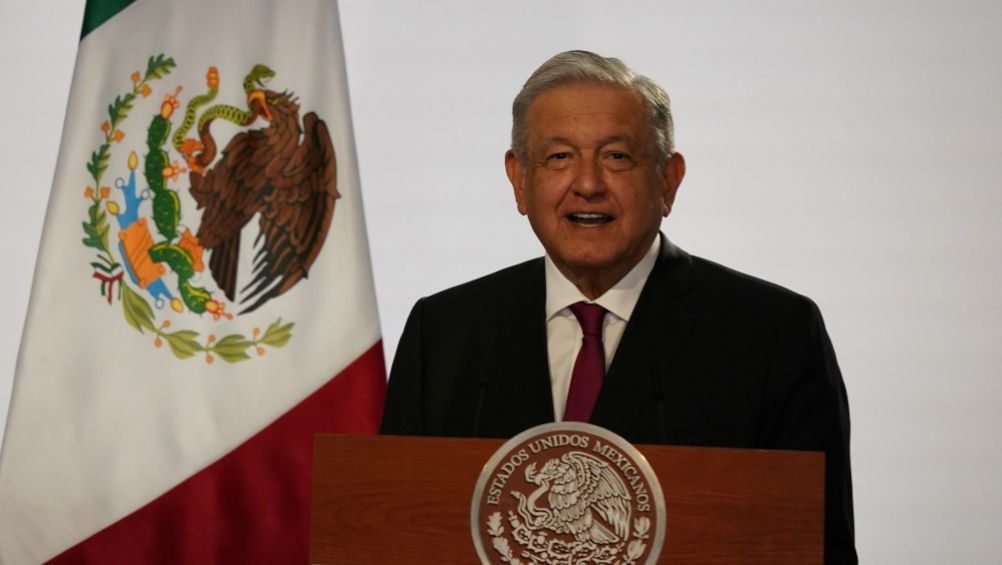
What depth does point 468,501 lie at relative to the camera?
1430mm

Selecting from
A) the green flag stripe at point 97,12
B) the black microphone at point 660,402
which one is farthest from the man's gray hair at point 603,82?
the green flag stripe at point 97,12

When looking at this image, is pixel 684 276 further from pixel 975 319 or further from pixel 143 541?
pixel 143 541

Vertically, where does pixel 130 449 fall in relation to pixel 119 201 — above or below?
below

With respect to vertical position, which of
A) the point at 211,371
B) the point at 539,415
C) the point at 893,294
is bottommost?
the point at 539,415

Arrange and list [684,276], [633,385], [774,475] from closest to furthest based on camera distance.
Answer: [774,475] → [633,385] → [684,276]

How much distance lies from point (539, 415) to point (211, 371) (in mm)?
1420

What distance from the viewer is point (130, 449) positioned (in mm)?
2908

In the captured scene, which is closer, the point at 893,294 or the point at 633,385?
the point at 633,385

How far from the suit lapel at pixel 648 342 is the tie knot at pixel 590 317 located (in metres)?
0.06

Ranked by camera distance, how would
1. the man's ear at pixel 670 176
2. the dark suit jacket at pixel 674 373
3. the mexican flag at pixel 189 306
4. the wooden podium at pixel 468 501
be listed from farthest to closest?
the mexican flag at pixel 189 306
the man's ear at pixel 670 176
the dark suit jacket at pixel 674 373
the wooden podium at pixel 468 501

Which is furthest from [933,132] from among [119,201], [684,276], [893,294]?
[119,201]

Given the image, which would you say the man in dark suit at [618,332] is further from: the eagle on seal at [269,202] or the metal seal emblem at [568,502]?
the eagle on seal at [269,202]

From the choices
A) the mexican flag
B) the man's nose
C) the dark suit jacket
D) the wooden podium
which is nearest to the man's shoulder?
the dark suit jacket

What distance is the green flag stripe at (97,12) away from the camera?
9.78 ft
